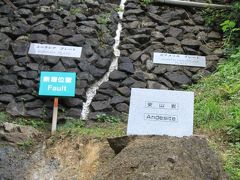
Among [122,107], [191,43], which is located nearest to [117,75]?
A: [122,107]

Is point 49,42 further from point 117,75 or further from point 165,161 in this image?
point 165,161

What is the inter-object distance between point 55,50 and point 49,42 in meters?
0.28

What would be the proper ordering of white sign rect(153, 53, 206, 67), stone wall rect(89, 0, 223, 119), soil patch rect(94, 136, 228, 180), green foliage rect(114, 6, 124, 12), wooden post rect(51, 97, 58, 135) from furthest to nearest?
green foliage rect(114, 6, 124, 12)
white sign rect(153, 53, 206, 67)
stone wall rect(89, 0, 223, 119)
wooden post rect(51, 97, 58, 135)
soil patch rect(94, 136, 228, 180)

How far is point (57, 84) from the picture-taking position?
6035mm

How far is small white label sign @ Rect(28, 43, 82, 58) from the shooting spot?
7.07m

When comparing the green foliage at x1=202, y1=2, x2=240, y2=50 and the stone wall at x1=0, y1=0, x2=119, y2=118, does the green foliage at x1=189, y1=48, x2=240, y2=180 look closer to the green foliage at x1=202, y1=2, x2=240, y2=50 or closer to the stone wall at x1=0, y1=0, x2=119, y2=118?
the green foliage at x1=202, y1=2, x2=240, y2=50

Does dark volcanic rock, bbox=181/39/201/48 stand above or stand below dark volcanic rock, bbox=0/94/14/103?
above

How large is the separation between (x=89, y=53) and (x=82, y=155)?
2.84 m

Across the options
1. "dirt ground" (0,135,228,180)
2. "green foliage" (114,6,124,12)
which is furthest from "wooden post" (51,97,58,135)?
"green foliage" (114,6,124,12)

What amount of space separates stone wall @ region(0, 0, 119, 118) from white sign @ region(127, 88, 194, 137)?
2.39 m

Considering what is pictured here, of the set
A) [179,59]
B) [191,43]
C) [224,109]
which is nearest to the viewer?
[224,109]

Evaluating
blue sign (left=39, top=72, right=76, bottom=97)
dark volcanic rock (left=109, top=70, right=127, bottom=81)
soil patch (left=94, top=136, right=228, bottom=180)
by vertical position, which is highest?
dark volcanic rock (left=109, top=70, right=127, bottom=81)

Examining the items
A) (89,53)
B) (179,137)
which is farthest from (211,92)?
(179,137)

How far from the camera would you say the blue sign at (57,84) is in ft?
19.7
